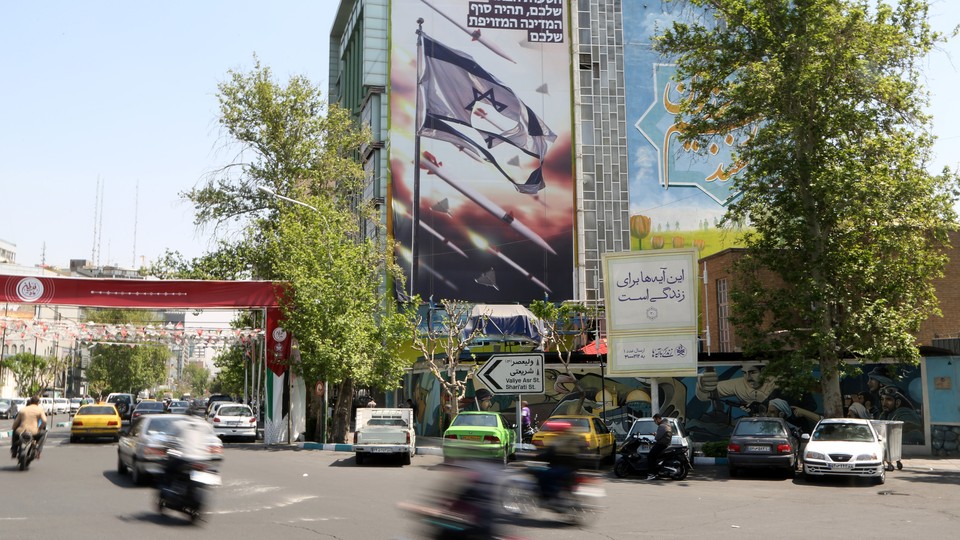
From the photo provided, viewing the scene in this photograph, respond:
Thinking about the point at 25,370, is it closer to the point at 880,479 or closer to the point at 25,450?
the point at 25,450

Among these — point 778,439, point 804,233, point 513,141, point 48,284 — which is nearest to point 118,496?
point 778,439

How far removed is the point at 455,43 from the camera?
5775 cm

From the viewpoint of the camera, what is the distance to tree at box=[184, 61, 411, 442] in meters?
32.1

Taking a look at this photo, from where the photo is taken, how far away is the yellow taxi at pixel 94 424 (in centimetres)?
3062

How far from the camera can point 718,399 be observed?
31.5m

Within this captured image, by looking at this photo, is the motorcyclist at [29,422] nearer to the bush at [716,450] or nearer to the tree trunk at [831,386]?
the bush at [716,450]

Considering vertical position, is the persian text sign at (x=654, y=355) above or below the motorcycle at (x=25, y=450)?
above

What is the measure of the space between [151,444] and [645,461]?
12.5 m

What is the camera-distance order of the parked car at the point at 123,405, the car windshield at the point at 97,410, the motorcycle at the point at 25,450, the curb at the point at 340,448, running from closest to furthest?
the motorcycle at the point at 25,450
the curb at the point at 340,448
the car windshield at the point at 97,410
the parked car at the point at 123,405

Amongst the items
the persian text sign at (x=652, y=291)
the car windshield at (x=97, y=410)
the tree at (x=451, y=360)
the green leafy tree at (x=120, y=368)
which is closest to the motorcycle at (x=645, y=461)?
the persian text sign at (x=652, y=291)

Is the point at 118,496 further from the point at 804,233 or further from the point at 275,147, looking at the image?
the point at 275,147

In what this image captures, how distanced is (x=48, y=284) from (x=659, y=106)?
4383 cm

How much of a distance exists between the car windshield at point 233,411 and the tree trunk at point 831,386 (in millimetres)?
23756

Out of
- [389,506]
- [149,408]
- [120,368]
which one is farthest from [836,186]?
[120,368]
